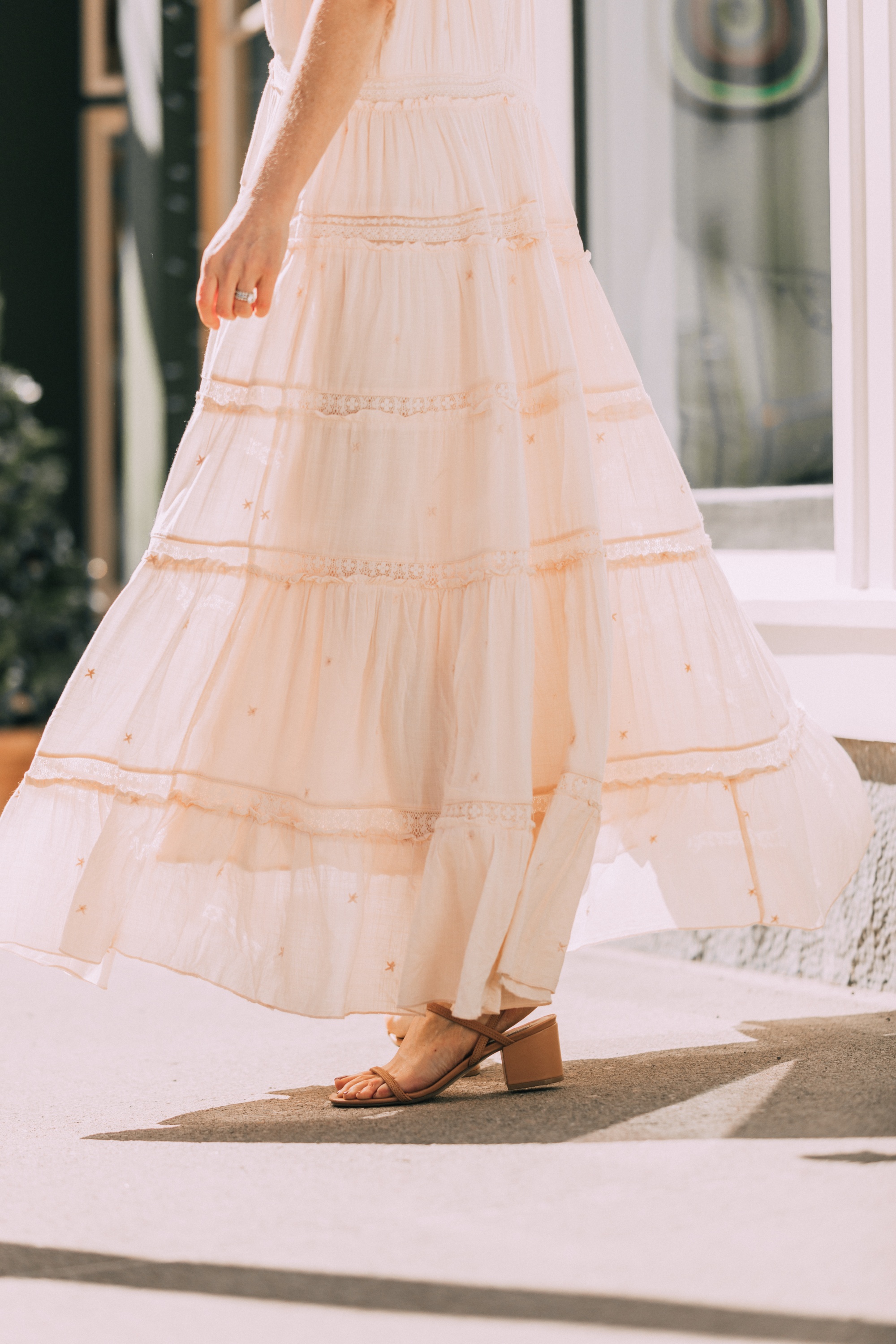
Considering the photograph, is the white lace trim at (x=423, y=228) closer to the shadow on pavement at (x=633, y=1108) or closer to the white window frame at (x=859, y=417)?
the white window frame at (x=859, y=417)

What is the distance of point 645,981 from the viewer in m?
2.46

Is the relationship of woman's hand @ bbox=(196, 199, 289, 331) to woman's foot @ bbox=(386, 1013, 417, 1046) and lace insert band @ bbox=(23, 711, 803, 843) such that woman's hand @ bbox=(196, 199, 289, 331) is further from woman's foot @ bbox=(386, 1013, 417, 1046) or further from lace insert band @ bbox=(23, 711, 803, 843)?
woman's foot @ bbox=(386, 1013, 417, 1046)

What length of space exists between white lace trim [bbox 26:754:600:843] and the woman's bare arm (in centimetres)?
56

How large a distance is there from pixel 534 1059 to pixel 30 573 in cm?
367

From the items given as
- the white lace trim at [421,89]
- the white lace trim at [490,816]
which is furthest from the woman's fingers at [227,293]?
the white lace trim at [490,816]

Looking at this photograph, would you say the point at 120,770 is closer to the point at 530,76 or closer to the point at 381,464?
the point at 381,464

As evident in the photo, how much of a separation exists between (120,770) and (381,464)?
490 mm

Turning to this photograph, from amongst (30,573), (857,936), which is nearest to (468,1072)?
(857,936)

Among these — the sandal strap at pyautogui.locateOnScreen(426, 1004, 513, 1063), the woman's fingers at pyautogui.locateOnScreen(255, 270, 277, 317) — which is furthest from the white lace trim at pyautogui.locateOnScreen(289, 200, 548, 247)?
the sandal strap at pyautogui.locateOnScreen(426, 1004, 513, 1063)

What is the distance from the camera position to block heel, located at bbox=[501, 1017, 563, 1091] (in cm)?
182

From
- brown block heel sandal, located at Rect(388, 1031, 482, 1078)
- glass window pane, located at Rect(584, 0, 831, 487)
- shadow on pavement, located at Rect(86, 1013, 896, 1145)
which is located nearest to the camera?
shadow on pavement, located at Rect(86, 1013, 896, 1145)

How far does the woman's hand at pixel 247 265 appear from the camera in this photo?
174 cm

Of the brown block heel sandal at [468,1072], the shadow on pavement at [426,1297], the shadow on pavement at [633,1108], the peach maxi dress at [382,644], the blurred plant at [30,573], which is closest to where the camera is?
the shadow on pavement at [426,1297]

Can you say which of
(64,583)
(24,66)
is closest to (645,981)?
(64,583)
